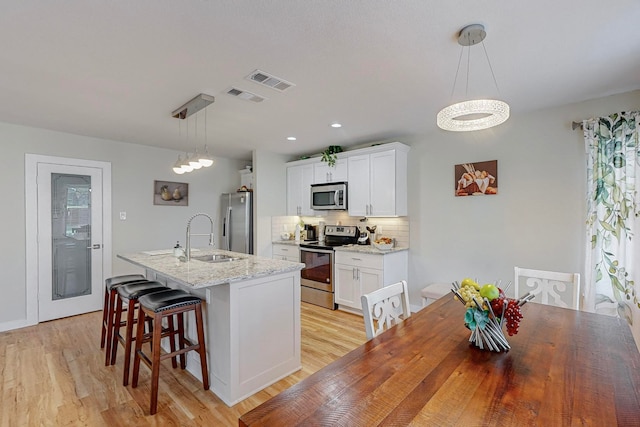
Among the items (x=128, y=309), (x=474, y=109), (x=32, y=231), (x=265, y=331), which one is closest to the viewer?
(x=474, y=109)

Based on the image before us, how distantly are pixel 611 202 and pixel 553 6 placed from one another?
198 centimetres

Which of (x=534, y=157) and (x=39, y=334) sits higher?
(x=534, y=157)

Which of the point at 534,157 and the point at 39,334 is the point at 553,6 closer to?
the point at 534,157

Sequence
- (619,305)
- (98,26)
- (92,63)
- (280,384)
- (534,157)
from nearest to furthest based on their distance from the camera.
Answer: (98,26) → (92,63) → (280,384) → (619,305) → (534,157)

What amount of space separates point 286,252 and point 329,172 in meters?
1.46

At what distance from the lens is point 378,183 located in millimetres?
4059

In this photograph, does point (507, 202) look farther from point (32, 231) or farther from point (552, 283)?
point (32, 231)

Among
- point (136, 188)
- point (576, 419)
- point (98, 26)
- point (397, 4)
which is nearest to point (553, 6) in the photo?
point (397, 4)

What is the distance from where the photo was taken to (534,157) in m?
Answer: 3.12

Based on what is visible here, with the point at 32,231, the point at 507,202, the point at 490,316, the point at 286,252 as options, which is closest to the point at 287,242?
the point at 286,252

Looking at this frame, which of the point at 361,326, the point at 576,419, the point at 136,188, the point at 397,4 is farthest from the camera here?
the point at 136,188

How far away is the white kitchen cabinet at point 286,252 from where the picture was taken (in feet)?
15.5

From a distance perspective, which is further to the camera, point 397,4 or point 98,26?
point 98,26

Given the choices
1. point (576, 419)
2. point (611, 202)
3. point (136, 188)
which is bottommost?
point (576, 419)
